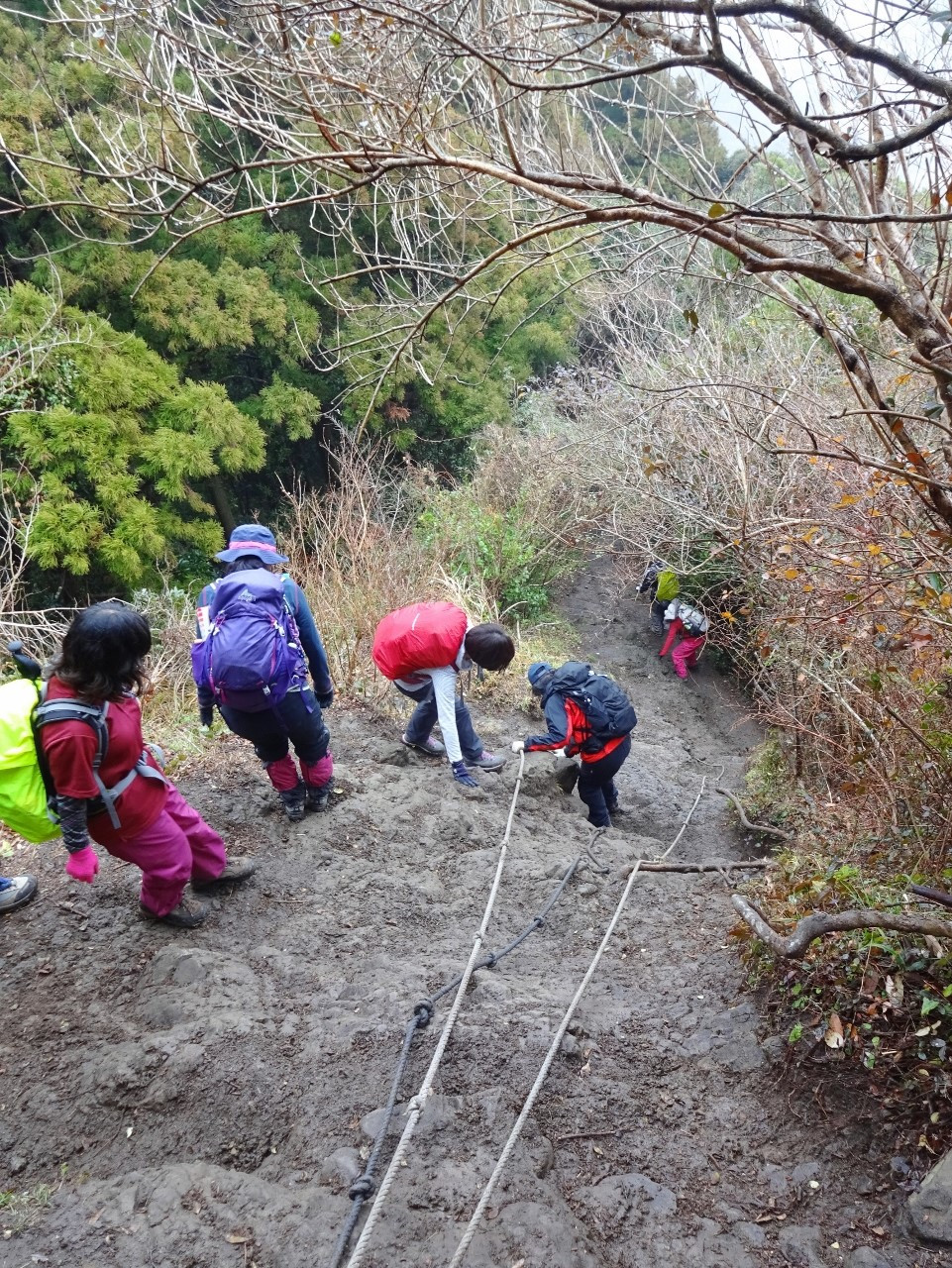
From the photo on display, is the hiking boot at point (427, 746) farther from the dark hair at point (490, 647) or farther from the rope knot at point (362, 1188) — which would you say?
the rope knot at point (362, 1188)

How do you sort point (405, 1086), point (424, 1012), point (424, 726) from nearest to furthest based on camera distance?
1. point (405, 1086)
2. point (424, 1012)
3. point (424, 726)

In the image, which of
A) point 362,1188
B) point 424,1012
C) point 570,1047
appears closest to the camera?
point 362,1188

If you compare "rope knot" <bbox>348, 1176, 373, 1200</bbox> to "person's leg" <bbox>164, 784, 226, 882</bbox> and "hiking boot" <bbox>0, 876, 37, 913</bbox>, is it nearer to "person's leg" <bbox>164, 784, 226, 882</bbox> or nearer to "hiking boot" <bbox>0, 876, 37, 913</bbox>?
"person's leg" <bbox>164, 784, 226, 882</bbox>

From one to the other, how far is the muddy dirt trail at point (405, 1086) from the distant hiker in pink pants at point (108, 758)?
0.50m

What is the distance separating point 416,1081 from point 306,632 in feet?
7.47

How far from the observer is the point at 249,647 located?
149 inches

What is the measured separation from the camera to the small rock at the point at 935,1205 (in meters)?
→ 2.10

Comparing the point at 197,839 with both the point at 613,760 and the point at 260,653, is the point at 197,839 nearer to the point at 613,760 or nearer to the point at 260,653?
the point at 260,653

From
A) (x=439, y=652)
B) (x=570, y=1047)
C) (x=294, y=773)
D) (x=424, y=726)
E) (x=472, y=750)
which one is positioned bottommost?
(x=472, y=750)

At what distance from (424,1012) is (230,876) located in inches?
56.0

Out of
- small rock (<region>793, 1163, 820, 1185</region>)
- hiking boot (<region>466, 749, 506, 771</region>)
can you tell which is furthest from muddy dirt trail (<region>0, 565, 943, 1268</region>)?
hiking boot (<region>466, 749, 506, 771</region>)


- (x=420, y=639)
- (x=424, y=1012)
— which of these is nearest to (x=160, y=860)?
(x=424, y=1012)

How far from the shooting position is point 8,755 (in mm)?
2852

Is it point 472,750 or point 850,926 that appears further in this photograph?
point 472,750
